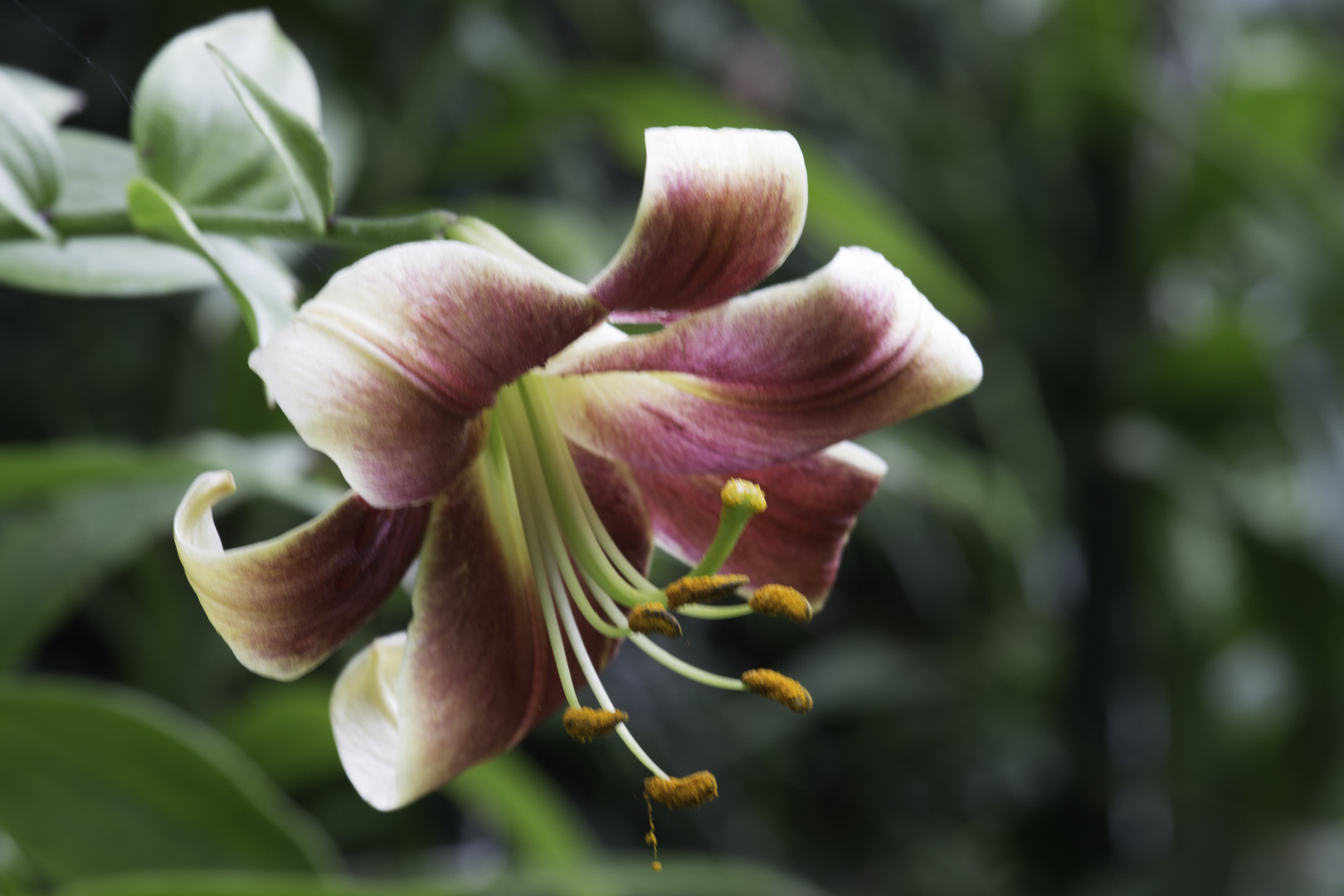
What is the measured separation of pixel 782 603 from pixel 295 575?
97 mm

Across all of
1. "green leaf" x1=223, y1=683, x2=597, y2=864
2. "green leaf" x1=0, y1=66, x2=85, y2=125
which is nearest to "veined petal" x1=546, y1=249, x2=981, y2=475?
"green leaf" x1=0, y1=66, x2=85, y2=125

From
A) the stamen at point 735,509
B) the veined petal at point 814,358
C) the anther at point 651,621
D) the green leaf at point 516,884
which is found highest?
the veined petal at point 814,358

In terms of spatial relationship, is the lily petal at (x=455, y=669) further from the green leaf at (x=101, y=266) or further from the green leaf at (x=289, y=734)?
the green leaf at (x=289, y=734)

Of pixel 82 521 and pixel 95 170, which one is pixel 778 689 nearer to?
pixel 95 170

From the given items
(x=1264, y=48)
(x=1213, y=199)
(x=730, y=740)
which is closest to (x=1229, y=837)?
(x=730, y=740)

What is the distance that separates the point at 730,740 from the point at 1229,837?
445 millimetres

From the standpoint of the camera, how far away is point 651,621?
229 mm

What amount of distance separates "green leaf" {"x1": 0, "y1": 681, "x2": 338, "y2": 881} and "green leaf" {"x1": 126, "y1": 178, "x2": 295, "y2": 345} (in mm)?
190

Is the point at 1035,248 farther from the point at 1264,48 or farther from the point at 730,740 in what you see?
the point at 730,740

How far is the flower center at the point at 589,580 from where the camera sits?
23cm

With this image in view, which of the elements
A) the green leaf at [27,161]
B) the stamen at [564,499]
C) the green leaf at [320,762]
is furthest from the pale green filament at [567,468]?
the green leaf at [320,762]

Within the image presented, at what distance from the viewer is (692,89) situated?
81cm

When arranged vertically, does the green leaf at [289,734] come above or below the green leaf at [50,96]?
below

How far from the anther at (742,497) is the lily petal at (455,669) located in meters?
0.06
